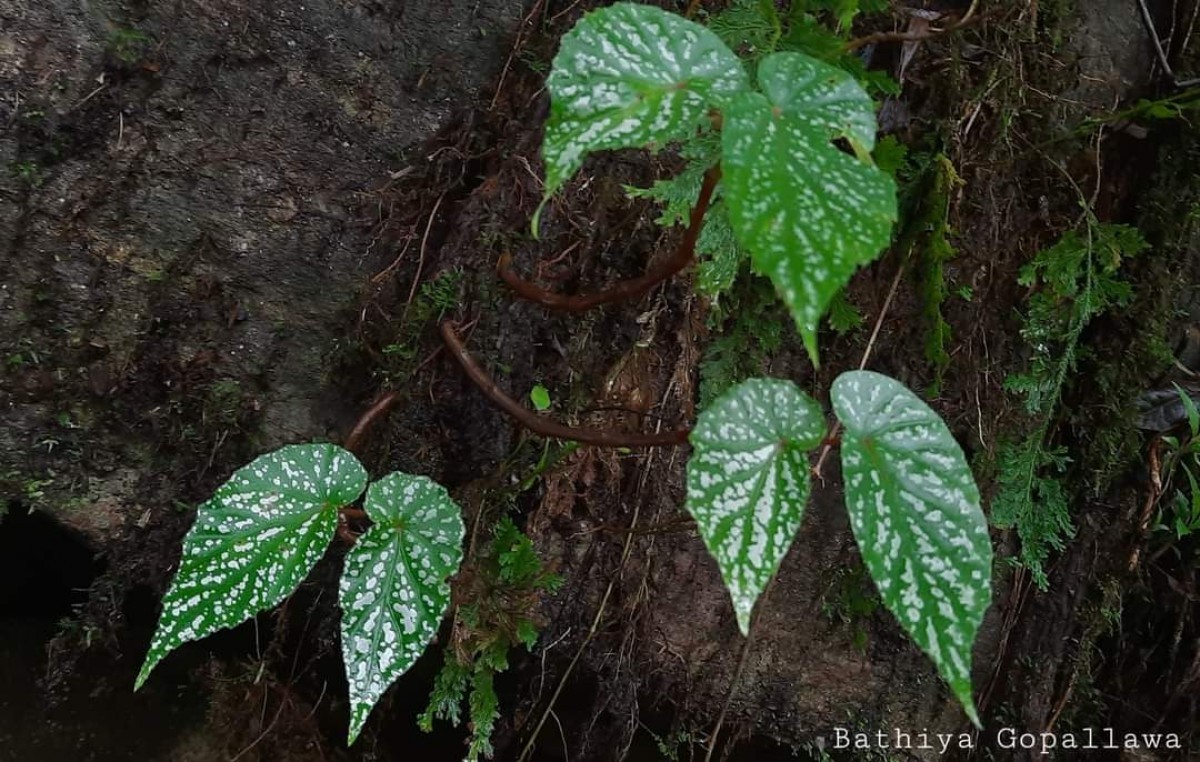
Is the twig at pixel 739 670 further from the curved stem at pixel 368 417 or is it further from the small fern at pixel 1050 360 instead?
the curved stem at pixel 368 417

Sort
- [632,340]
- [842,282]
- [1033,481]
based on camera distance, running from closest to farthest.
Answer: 1. [842,282]
2. [632,340]
3. [1033,481]

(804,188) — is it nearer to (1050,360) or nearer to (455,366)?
(455,366)

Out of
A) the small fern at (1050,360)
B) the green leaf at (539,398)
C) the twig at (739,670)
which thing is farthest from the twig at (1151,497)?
the green leaf at (539,398)

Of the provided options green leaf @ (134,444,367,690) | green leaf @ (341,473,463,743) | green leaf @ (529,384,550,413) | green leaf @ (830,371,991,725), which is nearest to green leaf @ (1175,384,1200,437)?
green leaf @ (830,371,991,725)

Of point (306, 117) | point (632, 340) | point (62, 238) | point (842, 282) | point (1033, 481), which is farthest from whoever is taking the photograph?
point (1033, 481)

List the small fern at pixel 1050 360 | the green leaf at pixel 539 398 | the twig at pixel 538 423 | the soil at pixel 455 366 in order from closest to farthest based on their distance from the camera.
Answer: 1. the twig at pixel 538 423
2. the soil at pixel 455 366
3. the green leaf at pixel 539 398
4. the small fern at pixel 1050 360

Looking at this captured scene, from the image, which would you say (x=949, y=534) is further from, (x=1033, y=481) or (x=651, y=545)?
(x=1033, y=481)

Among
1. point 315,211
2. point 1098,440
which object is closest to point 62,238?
point 315,211

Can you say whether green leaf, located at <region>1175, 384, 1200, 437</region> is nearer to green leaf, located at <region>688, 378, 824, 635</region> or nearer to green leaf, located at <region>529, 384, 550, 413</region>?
green leaf, located at <region>688, 378, 824, 635</region>
